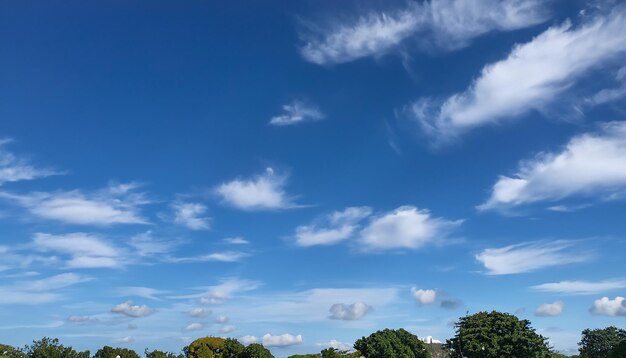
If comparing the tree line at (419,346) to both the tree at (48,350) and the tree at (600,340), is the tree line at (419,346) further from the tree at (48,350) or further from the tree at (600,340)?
the tree at (600,340)

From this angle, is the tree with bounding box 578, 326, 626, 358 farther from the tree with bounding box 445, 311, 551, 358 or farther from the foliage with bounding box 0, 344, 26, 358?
the foliage with bounding box 0, 344, 26, 358

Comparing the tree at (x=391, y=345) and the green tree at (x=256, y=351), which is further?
the tree at (x=391, y=345)

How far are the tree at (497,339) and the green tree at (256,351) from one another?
27.5m

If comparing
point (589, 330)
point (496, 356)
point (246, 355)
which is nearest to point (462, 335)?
point (496, 356)

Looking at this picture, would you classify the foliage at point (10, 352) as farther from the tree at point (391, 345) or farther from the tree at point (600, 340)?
the tree at point (600, 340)

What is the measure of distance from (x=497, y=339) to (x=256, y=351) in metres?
34.3

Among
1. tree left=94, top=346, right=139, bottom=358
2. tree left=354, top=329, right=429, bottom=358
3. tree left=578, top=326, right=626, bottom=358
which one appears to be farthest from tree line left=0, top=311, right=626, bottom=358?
tree left=578, top=326, right=626, bottom=358

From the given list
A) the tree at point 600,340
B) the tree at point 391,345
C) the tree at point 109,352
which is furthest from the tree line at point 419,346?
the tree at point 600,340

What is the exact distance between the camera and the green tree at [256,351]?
3179 inches

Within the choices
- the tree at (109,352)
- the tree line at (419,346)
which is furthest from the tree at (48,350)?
the tree at (109,352)

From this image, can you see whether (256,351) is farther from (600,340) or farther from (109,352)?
(600,340)

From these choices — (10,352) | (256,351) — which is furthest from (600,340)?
(10,352)

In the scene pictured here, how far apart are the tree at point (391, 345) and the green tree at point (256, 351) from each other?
14.7 metres

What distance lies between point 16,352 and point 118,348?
1026 inches
